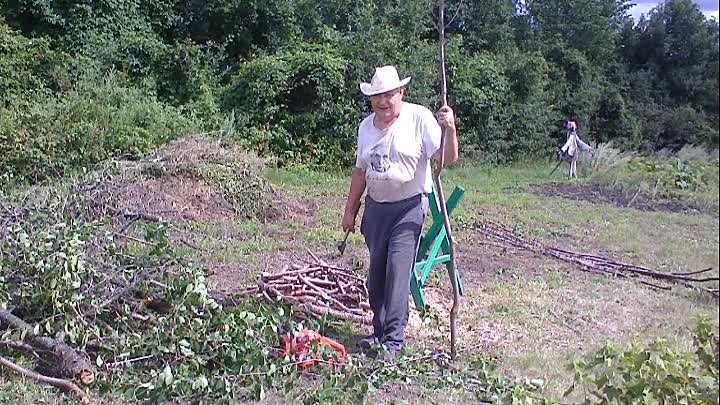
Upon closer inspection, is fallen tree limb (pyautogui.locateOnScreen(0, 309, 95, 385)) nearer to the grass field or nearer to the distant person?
the grass field

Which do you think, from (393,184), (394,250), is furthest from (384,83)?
(394,250)

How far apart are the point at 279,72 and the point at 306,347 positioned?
11.0 metres

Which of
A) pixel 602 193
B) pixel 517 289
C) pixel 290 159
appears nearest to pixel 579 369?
pixel 517 289

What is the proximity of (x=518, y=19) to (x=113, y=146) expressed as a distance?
1361cm

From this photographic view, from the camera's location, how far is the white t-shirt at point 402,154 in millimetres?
4016

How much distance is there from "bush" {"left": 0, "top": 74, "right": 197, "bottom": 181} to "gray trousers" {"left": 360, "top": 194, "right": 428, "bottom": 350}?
660 cm

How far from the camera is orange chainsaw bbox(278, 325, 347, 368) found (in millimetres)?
3867

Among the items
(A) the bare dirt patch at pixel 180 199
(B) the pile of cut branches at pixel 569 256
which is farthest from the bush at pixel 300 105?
(B) the pile of cut branches at pixel 569 256

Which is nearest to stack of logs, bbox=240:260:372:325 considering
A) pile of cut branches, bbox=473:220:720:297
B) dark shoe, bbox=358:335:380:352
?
dark shoe, bbox=358:335:380:352

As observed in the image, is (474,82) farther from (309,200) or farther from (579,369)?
(579,369)

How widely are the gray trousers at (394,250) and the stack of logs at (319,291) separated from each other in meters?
0.52

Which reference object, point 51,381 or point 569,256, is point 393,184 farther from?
point 569,256

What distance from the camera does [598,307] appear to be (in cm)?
544

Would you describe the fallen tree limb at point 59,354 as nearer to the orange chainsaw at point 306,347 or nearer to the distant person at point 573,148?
the orange chainsaw at point 306,347
